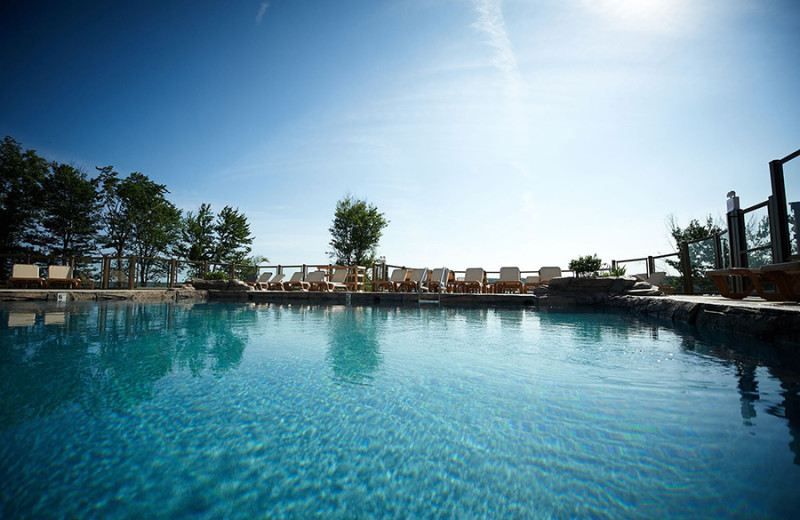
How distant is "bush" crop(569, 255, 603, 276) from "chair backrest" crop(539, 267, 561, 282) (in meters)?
2.46

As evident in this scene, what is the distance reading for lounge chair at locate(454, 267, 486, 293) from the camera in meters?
12.9

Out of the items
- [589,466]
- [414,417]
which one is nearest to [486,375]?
[414,417]

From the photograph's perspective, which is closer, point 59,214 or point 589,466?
point 589,466

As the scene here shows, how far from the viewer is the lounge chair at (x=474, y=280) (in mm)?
12875

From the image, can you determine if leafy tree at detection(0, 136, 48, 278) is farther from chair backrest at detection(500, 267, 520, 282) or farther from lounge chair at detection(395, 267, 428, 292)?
chair backrest at detection(500, 267, 520, 282)

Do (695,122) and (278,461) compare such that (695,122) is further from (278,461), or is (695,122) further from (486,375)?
(278,461)

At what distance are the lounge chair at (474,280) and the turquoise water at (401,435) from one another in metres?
9.26

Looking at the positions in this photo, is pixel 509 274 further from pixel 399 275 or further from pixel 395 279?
pixel 395 279

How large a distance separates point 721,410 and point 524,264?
479 inches

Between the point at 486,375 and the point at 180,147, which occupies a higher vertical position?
the point at 180,147

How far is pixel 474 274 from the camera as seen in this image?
13.0m

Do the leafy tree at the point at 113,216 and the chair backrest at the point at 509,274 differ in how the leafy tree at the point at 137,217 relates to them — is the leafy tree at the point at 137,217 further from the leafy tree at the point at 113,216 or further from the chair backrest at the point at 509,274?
the chair backrest at the point at 509,274

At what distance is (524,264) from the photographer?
13.6 metres

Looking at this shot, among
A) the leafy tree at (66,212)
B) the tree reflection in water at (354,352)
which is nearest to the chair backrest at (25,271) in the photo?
the leafy tree at (66,212)
